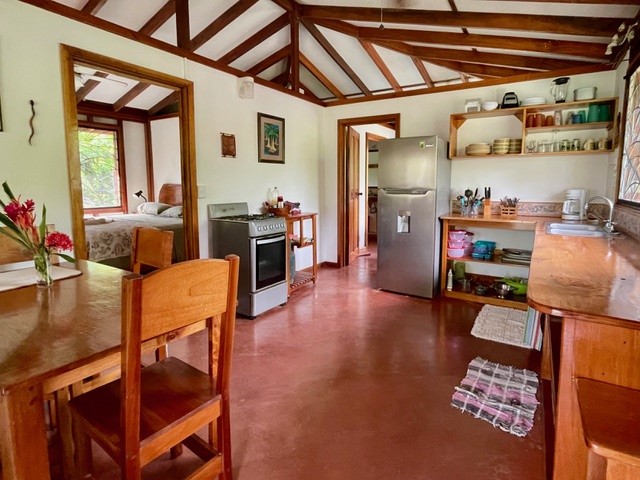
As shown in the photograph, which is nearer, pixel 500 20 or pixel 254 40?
pixel 500 20

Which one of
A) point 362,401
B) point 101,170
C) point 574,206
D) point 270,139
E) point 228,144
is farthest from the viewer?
point 101,170

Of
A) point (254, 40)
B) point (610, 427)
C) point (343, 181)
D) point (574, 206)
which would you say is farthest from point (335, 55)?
point (610, 427)

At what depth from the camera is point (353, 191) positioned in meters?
5.51

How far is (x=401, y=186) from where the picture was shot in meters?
Result: 3.77

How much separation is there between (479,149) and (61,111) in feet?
11.7

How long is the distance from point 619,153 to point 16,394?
12.2 ft

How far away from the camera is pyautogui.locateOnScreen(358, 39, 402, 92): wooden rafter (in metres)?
3.96

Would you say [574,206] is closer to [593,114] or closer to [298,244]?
[593,114]

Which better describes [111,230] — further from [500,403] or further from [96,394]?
[500,403]

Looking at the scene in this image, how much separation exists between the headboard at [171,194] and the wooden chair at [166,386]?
5.08 meters

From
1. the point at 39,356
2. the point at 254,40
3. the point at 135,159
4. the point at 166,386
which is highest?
the point at 254,40

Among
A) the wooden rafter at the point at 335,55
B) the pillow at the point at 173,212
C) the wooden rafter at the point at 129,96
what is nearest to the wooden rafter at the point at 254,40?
the wooden rafter at the point at 335,55

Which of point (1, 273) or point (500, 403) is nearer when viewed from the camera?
point (1, 273)

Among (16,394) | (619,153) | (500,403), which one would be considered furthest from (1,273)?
(619,153)
